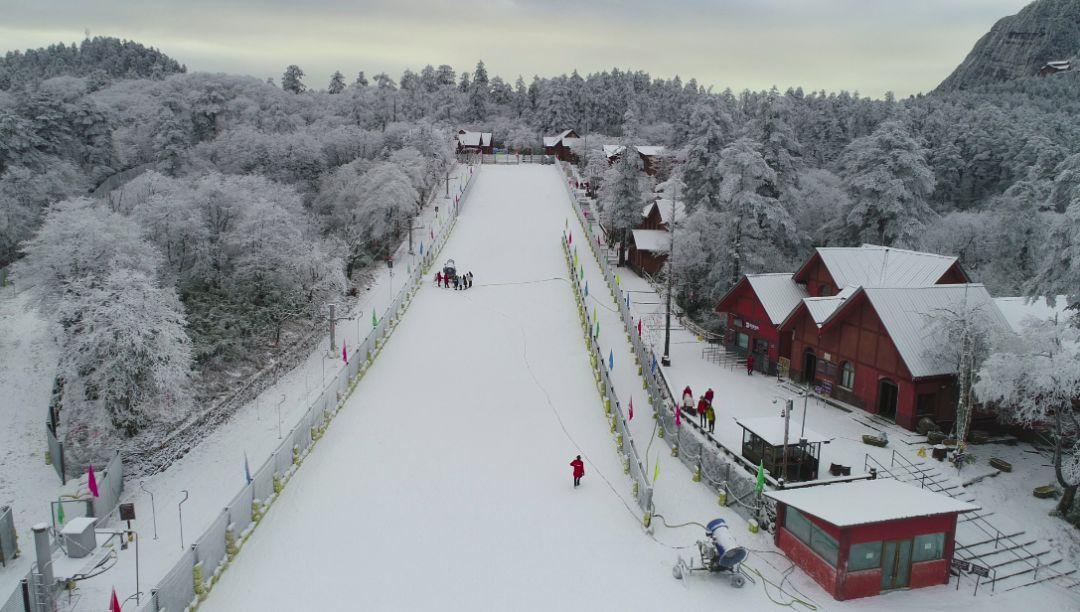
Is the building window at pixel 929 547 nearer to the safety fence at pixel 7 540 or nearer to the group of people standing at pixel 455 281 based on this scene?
the safety fence at pixel 7 540

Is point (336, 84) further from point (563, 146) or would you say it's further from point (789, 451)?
point (789, 451)

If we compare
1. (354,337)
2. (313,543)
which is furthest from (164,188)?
(313,543)

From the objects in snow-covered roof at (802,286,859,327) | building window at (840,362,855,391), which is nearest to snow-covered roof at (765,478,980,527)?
building window at (840,362,855,391)

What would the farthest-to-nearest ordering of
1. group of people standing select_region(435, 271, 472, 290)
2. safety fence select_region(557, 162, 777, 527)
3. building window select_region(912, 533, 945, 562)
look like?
group of people standing select_region(435, 271, 472, 290) < safety fence select_region(557, 162, 777, 527) < building window select_region(912, 533, 945, 562)

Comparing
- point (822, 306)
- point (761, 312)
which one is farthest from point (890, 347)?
point (761, 312)

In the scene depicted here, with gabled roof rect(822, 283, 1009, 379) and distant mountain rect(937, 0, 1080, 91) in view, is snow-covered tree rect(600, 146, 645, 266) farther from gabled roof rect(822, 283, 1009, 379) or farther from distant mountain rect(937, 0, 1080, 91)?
distant mountain rect(937, 0, 1080, 91)

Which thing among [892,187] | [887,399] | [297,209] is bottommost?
[887,399]

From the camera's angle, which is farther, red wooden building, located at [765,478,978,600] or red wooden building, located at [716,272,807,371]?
red wooden building, located at [716,272,807,371]
